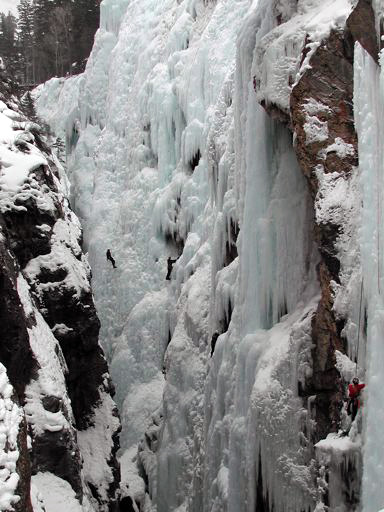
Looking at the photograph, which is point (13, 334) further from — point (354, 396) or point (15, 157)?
point (354, 396)

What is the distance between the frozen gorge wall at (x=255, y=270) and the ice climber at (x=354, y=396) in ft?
0.42

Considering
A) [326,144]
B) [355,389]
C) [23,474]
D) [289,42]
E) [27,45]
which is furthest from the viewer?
[27,45]

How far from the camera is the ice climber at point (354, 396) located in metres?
6.79

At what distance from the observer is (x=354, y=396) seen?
270 inches

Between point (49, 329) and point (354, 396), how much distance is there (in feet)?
20.9

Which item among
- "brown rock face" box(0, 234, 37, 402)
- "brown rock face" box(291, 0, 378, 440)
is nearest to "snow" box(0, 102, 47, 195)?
"brown rock face" box(0, 234, 37, 402)

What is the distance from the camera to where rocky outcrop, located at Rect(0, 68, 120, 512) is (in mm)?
9586

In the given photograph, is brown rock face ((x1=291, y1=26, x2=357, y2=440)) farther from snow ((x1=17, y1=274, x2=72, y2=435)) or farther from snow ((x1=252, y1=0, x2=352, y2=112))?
snow ((x1=17, y1=274, x2=72, y2=435))

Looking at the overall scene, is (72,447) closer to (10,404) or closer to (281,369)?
(281,369)

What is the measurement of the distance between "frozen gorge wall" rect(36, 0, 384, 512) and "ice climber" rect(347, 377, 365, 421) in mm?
129

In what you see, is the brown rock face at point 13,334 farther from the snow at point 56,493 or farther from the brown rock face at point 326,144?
the brown rock face at point 326,144

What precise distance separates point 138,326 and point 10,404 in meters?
12.2

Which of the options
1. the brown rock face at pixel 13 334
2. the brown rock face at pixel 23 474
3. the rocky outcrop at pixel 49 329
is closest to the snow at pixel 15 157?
the rocky outcrop at pixel 49 329

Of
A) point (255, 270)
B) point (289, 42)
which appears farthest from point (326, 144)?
point (255, 270)
